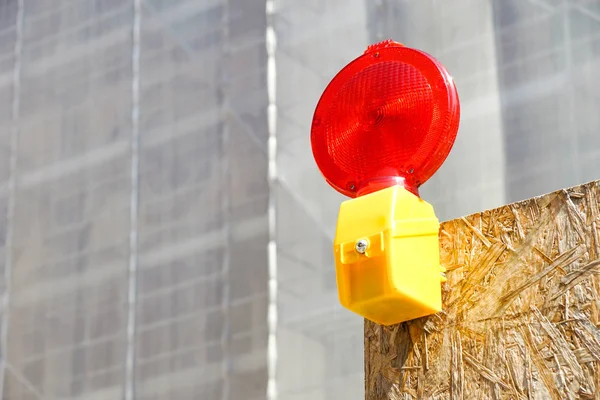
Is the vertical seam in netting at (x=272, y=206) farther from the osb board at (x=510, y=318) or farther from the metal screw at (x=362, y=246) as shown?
the metal screw at (x=362, y=246)

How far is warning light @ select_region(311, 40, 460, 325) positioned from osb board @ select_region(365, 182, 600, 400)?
0.04 m

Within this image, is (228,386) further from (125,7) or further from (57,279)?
(125,7)

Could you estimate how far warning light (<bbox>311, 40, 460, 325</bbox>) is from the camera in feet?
4.81

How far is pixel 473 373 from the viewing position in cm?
145

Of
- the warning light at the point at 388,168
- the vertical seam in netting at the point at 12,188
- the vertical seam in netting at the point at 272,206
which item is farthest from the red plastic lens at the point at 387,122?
the vertical seam in netting at the point at 12,188

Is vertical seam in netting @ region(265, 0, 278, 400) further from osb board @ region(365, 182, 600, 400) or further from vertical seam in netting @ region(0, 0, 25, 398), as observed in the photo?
osb board @ region(365, 182, 600, 400)

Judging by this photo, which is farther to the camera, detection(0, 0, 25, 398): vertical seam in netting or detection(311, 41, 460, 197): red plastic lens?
detection(0, 0, 25, 398): vertical seam in netting

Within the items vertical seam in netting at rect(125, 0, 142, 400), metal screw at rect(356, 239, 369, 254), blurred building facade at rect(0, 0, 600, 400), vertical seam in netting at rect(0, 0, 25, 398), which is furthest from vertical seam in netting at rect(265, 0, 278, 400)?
metal screw at rect(356, 239, 369, 254)

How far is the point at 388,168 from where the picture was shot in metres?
1.55

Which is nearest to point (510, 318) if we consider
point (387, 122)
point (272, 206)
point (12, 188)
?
point (387, 122)

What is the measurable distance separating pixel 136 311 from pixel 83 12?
1.51 meters

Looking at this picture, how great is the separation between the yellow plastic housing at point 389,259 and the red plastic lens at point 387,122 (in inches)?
2.2

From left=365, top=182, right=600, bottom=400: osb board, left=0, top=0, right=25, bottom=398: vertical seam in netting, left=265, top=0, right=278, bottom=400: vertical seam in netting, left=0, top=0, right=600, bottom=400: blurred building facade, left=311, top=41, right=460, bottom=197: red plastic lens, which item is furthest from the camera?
left=0, top=0, right=25, bottom=398: vertical seam in netting

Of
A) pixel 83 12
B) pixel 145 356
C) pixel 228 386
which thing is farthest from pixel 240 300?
pixel 83 12
